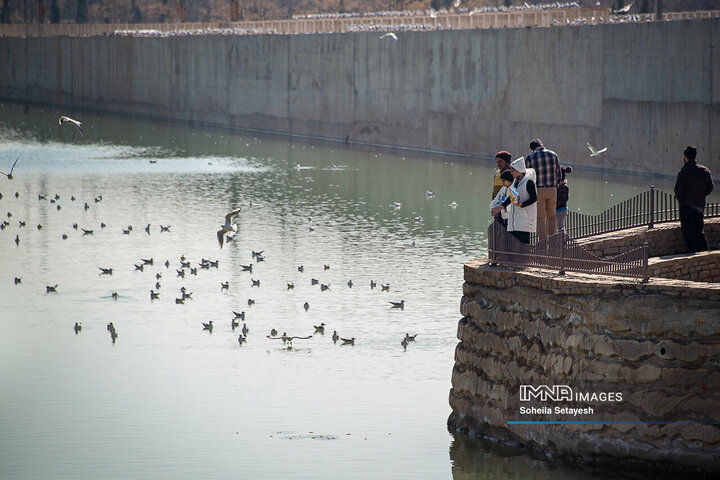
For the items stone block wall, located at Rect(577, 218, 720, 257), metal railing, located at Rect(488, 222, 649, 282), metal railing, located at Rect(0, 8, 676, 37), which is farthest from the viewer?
metal railing, located at Rect(0, 8, 676, 37)

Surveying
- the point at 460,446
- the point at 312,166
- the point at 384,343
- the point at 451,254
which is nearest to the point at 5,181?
the point at 312,166

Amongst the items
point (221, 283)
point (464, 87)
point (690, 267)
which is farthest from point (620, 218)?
point (464, 87)

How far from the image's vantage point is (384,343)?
73.5 ft

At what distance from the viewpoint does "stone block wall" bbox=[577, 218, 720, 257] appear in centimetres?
1866

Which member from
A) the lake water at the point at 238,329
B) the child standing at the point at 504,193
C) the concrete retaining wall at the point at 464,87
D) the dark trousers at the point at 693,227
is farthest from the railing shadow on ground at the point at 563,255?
the concrete retaining wall at the point at 464,87

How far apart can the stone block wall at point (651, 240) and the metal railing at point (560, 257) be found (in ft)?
7.72

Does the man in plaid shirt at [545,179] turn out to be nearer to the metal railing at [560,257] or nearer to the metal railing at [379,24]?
the metal railing at [560,257]

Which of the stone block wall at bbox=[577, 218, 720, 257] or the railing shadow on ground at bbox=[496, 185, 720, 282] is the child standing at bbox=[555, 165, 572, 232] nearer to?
the railing shadow on ground at bbox=[496, 185, 720, 282]

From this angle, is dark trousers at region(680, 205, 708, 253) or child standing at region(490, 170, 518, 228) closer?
child standing at region(490, 170, 518, 228)

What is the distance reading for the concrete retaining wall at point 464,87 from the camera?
44.4 m

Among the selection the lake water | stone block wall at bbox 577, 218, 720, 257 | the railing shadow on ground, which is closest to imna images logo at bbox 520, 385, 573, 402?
the lake water

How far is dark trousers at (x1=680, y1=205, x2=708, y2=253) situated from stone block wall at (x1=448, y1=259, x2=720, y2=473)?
4643 millimetres

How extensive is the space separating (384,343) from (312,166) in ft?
105

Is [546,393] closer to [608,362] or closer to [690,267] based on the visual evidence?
[608,362]
